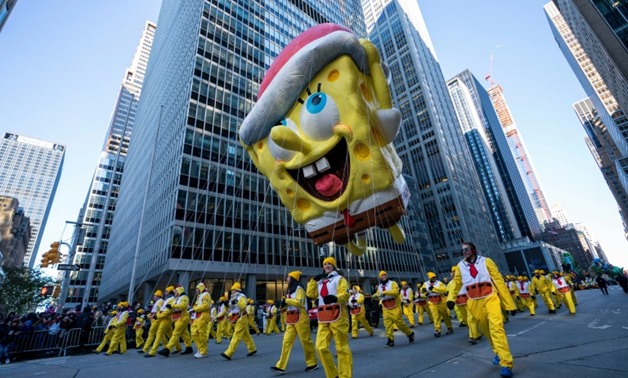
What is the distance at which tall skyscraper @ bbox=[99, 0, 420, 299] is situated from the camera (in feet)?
91.1

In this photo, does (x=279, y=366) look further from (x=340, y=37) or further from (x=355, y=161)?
(x=340, y=37)

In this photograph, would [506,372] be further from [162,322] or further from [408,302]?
[162,322]

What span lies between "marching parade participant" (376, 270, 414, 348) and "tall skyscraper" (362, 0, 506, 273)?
64.1 meters

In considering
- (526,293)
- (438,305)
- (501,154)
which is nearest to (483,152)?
(501,154)

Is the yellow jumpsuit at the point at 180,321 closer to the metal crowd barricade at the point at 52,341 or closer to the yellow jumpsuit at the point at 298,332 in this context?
the yellow jumpsuit at the point at 298,332

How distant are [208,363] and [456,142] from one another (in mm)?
95370

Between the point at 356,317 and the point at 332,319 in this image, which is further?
the point at 356,317

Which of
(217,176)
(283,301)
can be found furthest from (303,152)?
(217,176)

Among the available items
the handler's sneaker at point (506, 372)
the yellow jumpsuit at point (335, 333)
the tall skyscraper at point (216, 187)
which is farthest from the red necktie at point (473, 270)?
the tall skyscraper at point (216, 187)

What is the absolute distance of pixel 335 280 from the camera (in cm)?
587

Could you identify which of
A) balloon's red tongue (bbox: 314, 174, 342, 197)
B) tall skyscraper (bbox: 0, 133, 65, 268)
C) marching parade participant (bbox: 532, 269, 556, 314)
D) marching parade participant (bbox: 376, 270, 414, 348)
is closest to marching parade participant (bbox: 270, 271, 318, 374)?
balloon's red tongue (bbox: 314, 174, 342, 197)

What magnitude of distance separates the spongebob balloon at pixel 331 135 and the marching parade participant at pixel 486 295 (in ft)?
6.46

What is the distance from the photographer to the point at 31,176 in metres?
149

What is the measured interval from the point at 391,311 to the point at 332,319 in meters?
4.71
